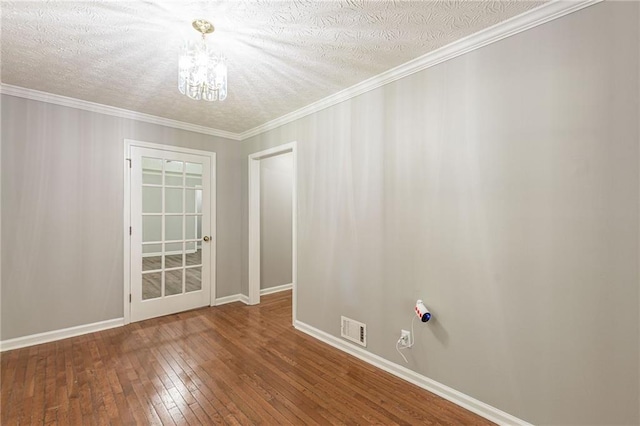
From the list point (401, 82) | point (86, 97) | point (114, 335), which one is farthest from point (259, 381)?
point (86, 97)

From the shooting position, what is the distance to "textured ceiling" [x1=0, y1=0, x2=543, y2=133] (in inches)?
65.2

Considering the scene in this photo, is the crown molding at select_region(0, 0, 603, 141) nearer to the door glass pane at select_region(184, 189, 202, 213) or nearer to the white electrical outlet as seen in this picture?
the door glass pane at select_region(184, 189, 202, 213)

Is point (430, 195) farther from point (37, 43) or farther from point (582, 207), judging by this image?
point (37, 43)

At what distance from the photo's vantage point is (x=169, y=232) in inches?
145

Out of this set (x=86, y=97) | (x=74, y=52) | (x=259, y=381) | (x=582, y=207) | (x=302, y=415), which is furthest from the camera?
(x=86, y=97)

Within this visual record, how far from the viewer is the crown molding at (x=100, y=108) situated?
276 centimetres

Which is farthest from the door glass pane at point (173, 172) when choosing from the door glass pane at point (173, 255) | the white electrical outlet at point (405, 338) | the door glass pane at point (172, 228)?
the white electrical outlet at point (405, 338)

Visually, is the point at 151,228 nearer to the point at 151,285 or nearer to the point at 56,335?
the point at 151,285

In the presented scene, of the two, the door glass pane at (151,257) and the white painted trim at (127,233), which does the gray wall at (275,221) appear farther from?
the white painted trim at (127,233)

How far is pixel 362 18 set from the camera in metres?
1.74

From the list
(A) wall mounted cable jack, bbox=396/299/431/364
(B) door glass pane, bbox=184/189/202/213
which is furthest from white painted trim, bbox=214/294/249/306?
(A) wall mounted cable jack, bbox=396/299/431/364

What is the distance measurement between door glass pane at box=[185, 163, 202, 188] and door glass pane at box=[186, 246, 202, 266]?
90 centimetres

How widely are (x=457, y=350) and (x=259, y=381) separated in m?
1.50

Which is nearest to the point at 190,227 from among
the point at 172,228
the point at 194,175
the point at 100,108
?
the point at 172,228
